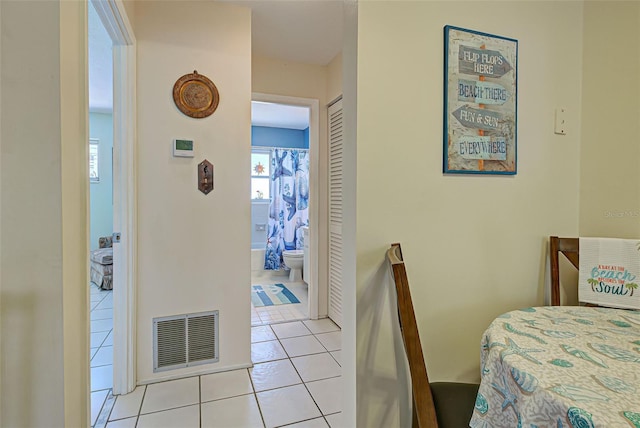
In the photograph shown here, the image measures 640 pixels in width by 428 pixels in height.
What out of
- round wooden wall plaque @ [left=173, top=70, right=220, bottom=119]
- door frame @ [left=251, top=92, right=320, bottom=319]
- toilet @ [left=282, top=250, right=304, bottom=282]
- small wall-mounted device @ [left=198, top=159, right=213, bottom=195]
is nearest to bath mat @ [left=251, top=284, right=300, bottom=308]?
toilet @ [left=282, top=250, right=304, bottom=282]

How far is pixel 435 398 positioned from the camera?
114 cm

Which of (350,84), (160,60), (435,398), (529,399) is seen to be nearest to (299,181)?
(160,60)

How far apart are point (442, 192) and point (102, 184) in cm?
537

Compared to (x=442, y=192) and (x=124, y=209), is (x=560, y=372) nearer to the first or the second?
(x=442, y=192)

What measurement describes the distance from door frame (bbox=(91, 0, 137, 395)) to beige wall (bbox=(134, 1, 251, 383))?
0.25 feet

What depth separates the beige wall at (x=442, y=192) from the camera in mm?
1292

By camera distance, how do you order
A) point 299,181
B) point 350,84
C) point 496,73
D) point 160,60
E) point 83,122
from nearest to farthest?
point 83,122, point 350,84, point 496,73, point 160,60, point 299,181

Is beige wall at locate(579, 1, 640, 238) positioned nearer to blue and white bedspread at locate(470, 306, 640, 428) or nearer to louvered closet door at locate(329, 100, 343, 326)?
blue and white bedspread at locate(470, 306, 640, 428)

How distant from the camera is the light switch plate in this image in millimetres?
1516

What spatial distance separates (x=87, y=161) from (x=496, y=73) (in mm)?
1623

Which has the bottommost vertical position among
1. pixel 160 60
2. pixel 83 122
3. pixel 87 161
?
pixel 87 161

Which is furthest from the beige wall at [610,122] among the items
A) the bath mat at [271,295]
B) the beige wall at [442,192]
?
the bath mat at [271,295]

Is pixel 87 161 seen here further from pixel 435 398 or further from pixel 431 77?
pixel 435 398

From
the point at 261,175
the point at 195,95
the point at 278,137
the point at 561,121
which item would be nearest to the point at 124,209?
the point at 195,95
